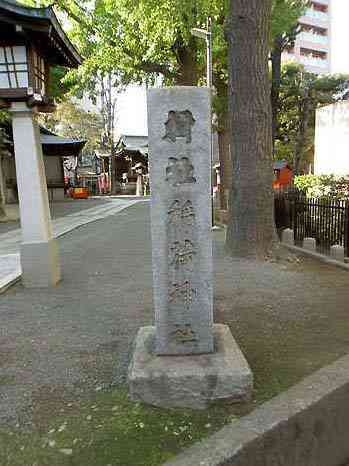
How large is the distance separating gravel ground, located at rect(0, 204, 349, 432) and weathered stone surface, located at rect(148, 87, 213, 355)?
0.67 metres

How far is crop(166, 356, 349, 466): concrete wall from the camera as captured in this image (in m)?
2.40

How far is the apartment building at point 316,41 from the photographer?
62.3 meters

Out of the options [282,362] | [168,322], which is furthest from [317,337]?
[168,322]

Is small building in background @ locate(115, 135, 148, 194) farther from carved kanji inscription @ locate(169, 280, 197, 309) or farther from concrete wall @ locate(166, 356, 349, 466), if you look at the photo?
concrete wall @ locate(166, 356, 349, 466)

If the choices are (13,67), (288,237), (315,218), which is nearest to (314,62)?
(315,218)

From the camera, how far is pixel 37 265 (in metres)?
6.51

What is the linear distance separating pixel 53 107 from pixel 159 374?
5433 millimetres

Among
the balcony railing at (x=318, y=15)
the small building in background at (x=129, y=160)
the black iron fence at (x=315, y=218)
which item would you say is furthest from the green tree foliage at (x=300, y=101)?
the balcony railing at (x=318, y=15)

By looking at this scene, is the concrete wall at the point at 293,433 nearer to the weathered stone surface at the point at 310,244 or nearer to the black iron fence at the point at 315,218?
the weathered stone surface at the point at 310,244

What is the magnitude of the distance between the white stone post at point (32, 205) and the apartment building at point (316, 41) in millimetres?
63832

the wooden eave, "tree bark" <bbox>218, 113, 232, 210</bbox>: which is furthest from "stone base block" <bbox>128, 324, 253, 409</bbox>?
"tree bark" <bbox>218, 113, 232, 210</bbox>

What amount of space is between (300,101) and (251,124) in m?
22.3

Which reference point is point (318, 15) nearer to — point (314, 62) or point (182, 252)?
point (314, 62)

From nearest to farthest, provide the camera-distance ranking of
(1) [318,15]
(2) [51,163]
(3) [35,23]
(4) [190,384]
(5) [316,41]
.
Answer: (4) [190,384] < (3) [35,23] < (2) [51,163] < (1) [318,15] < (5) [316,41]
